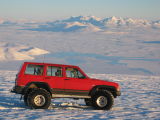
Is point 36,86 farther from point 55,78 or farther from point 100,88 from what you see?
point 100,88

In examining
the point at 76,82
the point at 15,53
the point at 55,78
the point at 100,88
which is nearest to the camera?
the point at 55,78

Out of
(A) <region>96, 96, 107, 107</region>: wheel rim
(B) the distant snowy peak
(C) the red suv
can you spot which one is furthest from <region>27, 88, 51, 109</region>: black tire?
(B) the distant snowy peak

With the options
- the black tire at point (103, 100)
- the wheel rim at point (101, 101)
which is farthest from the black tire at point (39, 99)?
the wheel rim at point (101, 101)

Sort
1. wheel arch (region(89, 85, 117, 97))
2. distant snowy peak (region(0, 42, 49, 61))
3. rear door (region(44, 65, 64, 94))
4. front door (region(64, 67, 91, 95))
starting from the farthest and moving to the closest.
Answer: distant snowy peak (region(0, 42, 49, 61)), wheel arch (region(89, 85, 117, 97)), front door (region(64, 67, 91, 95)), rear door (region(44, 65, 64, 94))

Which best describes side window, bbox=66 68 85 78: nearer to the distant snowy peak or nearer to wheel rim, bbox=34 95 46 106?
wheel rim, bbox=34 95 46 106

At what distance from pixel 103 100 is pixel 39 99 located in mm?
2142

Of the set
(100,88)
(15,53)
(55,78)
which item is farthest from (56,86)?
(15,53)

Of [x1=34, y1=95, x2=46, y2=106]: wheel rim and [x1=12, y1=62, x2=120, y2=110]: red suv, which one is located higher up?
[x1=12, y1=62, x2=120, y2=110]: red suv

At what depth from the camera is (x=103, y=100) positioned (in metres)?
11.7

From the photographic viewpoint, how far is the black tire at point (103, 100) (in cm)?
1157

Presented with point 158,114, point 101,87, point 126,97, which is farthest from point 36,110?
point 126,97

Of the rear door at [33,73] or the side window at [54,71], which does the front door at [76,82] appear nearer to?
the side window at [54,71]

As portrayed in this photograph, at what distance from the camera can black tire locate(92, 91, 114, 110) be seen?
11.6 meters

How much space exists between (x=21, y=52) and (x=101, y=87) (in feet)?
470
